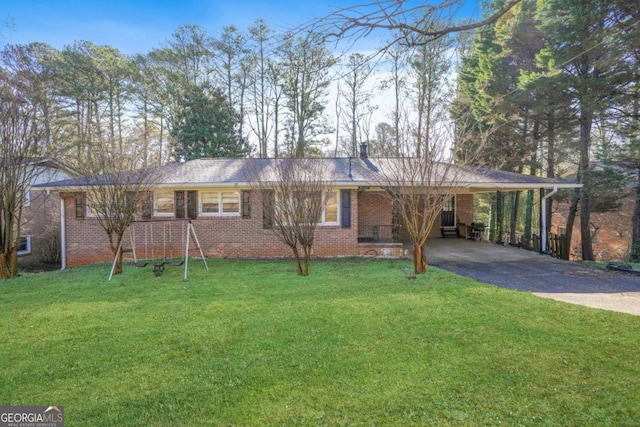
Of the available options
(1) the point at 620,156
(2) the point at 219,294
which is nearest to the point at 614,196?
(1) the point at 620,156

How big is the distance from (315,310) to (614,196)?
14671mm

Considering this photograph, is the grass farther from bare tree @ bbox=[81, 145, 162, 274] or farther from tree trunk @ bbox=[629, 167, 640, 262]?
tree trunk @ bbox=[629, 167, 640, 262]

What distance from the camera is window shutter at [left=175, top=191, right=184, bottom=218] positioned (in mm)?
11008

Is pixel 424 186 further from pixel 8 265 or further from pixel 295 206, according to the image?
pixel 8 265

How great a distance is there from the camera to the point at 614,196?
13.5m

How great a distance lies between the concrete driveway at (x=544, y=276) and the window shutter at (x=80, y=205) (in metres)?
11.2

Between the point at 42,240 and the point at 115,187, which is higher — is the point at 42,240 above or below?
below

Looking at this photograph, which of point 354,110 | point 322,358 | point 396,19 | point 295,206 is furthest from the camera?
point 354,110

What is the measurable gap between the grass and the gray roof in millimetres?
4317

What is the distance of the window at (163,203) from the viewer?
11168 mm

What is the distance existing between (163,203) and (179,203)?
662mm

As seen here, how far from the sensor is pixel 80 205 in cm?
1098

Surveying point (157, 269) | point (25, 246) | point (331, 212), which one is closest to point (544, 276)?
point (331, 212)

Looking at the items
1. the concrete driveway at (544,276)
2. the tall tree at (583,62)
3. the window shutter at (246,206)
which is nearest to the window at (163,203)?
the window shutter at (246,206)
